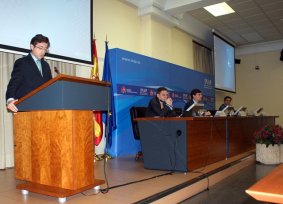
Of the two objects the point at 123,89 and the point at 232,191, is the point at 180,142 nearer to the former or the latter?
the point at 232,191

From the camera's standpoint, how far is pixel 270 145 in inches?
189

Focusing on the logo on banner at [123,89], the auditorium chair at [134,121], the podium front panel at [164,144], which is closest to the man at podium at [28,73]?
the podium front panel at [164,144]

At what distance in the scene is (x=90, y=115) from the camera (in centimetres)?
234

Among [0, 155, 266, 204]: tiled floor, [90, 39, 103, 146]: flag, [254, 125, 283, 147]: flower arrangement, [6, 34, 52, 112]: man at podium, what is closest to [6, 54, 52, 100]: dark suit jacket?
[6, 34, 52, 112]: man at podium

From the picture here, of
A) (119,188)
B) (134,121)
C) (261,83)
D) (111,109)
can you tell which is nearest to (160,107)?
(134,121)

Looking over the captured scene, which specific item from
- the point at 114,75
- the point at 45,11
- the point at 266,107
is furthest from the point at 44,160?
the point at 266,107

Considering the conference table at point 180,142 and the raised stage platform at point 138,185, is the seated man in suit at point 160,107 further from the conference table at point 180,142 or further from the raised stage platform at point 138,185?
the raised stage platform at point 138,185

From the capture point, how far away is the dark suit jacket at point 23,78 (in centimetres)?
242

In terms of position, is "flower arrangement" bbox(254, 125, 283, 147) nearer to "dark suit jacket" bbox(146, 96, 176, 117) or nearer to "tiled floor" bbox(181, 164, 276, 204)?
"tiled floor" bbox(181, 164, 276, 204)

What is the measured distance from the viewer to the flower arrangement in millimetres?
4734

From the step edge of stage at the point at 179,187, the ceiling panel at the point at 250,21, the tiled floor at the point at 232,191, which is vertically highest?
the ceiling panel at the point at 250,21

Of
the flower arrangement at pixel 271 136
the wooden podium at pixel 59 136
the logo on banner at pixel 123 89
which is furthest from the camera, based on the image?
the logo on banner at pixel 123 89

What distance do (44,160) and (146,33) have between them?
4.57 meters

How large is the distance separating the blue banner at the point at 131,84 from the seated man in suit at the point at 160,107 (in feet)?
3.04
